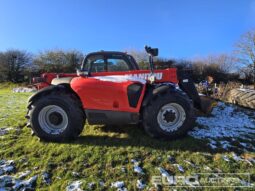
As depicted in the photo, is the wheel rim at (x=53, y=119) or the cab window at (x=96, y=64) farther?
the cab window at (x=96, y=64)

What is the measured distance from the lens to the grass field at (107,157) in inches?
137

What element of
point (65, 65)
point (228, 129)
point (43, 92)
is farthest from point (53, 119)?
point (65, 65)

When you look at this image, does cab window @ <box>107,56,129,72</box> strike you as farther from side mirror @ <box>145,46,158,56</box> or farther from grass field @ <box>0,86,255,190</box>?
grass field @ <box>0,86,255,190</box>

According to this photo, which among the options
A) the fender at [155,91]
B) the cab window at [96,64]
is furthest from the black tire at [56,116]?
the fender at [155,91]

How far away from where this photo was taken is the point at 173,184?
331cm

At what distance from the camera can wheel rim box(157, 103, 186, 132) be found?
4.57 metres

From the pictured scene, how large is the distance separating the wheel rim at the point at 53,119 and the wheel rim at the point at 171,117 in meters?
2.02

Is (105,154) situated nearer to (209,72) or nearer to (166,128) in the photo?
(166,128)

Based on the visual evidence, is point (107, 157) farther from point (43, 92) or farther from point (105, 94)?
point (43, 92)

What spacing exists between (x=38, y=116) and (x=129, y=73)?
84.8 inches

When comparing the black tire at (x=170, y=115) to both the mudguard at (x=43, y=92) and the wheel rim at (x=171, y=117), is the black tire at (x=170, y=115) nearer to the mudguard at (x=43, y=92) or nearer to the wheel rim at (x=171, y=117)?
the wheel rim at (x=171, y=117)

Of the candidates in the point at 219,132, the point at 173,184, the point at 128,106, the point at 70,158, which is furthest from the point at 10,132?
the point at 219,132

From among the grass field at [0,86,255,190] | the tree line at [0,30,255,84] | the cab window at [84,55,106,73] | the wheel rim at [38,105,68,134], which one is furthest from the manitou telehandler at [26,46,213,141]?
the tree line at [0,30,255,84]

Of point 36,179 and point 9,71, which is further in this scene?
point 9,71
